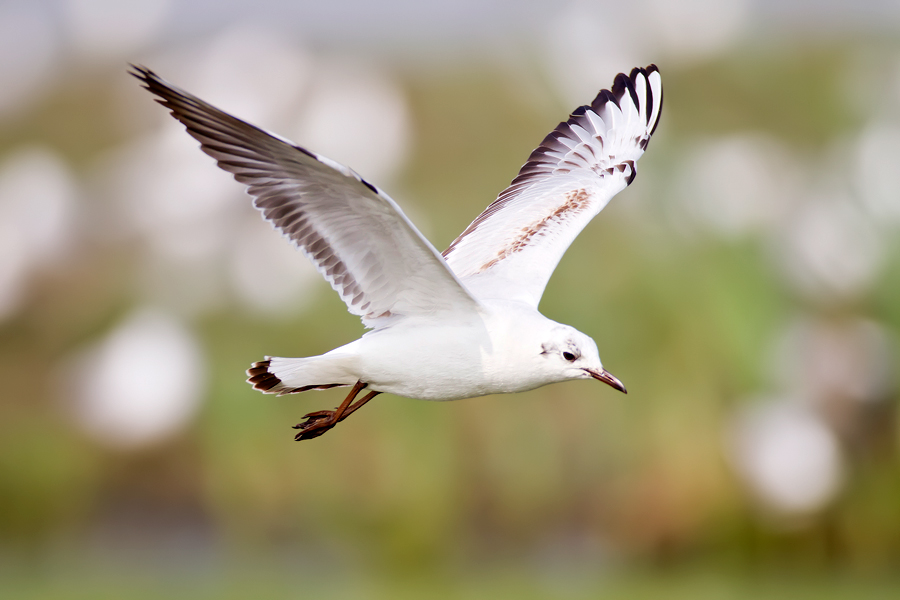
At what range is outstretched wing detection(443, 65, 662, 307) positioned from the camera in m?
5.76

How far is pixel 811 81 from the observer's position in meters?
18.2

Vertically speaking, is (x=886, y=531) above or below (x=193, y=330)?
below

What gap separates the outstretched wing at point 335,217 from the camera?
4.38 m

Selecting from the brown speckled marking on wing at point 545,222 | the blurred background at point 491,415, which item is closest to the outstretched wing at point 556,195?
the brown speckled marking on wing at point 545,222

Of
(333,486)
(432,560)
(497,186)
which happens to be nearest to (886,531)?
(432,560)

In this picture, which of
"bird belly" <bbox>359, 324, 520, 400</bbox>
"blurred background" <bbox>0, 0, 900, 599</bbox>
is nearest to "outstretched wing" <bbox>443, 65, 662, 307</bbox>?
"bird belly" <bbox>359, 324, 520, 400</bbox>

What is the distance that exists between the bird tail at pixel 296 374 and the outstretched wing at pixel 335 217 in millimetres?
270

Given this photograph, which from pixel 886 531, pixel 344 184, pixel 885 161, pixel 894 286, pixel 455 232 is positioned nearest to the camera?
pixel 344 184

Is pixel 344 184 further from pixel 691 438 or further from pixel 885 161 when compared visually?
pixel 885 161

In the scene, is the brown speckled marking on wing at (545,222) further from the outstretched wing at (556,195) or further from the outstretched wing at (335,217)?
the outstretched wing at (335,217)

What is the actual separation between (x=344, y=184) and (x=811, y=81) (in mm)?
15335

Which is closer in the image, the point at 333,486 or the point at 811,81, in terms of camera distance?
the point at 333,486

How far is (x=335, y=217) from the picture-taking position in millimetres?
4684

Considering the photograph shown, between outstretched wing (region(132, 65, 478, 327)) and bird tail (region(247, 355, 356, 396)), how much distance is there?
270 mm
